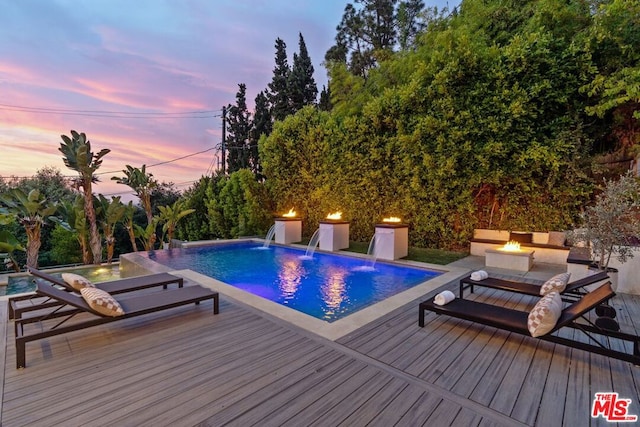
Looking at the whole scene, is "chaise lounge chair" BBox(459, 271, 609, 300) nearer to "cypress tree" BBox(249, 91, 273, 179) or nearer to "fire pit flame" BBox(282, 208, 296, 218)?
"fire pit flame" BBox(282, 208, 296, 218)

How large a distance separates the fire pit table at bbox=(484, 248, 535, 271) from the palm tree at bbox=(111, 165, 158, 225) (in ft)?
37.1

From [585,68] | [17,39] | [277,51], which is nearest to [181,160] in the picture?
Answer: [277,51]

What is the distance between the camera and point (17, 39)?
9.01m

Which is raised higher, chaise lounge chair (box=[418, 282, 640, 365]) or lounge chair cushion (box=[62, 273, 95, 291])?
lounge chair cushion (box=[62, 273, 95, 291])

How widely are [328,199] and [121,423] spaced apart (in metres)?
10.1

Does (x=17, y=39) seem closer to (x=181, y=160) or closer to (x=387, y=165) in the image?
(x=387, y=165)

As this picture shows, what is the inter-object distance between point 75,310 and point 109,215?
7.37 metres

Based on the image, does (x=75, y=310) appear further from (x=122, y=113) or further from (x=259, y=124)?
(x=259, y=124)

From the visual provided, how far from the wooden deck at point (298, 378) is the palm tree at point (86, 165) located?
663 centimetres

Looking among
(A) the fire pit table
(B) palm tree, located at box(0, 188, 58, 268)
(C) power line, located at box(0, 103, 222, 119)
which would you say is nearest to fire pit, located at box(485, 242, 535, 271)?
(A) the fire pit table

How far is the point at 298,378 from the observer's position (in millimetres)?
2580

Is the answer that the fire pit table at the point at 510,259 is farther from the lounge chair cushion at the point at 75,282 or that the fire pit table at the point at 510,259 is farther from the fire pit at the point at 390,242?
the lounge chair cushion at the point at 75,282

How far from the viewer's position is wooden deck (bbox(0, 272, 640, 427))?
213 centimetres

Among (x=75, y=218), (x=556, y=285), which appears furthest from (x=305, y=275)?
(x=75, y=218)
